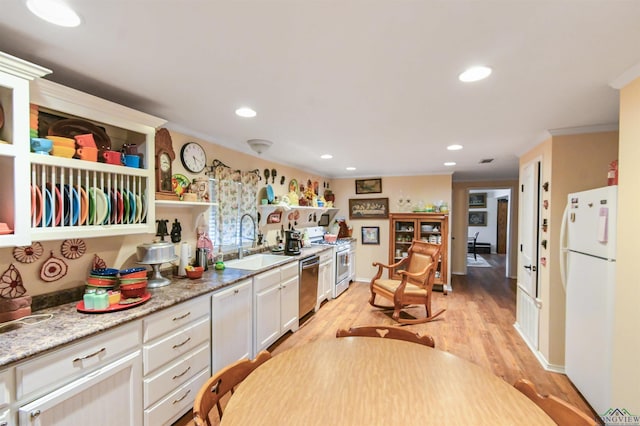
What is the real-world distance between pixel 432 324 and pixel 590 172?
2342 millimetres

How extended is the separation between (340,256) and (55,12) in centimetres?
433

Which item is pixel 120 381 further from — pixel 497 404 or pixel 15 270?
pixel 497 404

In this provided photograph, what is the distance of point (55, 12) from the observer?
109 cm

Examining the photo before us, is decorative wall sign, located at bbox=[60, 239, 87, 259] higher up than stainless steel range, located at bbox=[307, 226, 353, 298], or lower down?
higher up

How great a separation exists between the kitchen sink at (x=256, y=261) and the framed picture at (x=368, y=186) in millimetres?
2872

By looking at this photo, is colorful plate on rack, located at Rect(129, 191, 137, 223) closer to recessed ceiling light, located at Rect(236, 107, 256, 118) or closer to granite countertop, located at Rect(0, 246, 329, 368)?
granite countertop, located at Rect(0, 246, 329, 368)

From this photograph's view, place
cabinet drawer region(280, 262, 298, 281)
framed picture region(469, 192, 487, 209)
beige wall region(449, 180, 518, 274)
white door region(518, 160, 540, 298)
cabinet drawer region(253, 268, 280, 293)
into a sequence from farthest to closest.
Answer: framed picture region(469, 192, 487, 209) < beige wall region(449, 180, 518, 274) < cabinet drawer region(280, 262, 298, 281) < white door region(518, 160, 540, 298) < cabinet drawer region(253, 268, 280, 293)

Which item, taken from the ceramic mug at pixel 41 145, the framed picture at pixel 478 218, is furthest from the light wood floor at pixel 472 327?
the framed picture at pixel 478 218

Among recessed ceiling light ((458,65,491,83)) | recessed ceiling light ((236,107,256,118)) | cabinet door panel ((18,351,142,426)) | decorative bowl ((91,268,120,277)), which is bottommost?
cabinet door panel ((18,351,142,426))

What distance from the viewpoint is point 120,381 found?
151cm

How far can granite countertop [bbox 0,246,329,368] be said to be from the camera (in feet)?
3.83

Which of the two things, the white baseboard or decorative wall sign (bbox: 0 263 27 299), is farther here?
the white baseboard

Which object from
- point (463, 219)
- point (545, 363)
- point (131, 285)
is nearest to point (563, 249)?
point (545, 363)

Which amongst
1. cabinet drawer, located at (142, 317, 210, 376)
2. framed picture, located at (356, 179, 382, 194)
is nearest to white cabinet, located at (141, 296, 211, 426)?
cabinet drawer, located at (142, 317, 210, 376)
